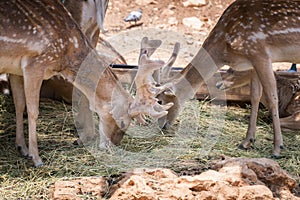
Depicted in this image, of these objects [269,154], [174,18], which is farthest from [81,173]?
[174,18]

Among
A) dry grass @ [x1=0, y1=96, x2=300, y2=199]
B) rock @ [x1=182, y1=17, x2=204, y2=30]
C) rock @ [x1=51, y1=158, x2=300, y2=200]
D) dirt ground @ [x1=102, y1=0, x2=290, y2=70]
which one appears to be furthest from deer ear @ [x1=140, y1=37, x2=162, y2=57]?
rock @ [x1=182, y1=17, x2=204, y2=30]

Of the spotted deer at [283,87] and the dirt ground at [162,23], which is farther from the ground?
the spotted deer at [283,87]

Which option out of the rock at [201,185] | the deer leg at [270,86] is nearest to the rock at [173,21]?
the deer leg at [270,86]

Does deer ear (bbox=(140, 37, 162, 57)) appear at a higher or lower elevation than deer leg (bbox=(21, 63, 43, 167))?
higher

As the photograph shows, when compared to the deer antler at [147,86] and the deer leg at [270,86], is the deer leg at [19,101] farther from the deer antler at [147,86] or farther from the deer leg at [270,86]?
the deer leg at [270,86]

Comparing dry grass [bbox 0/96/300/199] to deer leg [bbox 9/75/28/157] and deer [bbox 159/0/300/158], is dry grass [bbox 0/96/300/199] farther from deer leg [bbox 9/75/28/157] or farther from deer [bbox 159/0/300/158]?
deer [bbox 159/0/300/158]

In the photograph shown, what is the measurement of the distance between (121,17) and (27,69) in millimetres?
8982

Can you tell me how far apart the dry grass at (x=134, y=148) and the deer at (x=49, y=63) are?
21 centimetres

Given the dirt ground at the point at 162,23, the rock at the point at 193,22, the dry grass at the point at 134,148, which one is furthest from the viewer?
the rock at the point at 193,22

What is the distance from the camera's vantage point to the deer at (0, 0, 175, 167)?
16.8ft

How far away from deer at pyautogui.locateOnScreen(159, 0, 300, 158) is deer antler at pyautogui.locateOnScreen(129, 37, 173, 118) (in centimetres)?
77

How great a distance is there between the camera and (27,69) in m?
5.16

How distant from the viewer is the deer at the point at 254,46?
19.2 feet

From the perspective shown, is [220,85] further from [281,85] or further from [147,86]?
[147,86]
